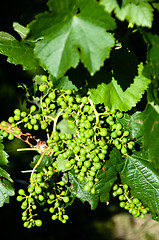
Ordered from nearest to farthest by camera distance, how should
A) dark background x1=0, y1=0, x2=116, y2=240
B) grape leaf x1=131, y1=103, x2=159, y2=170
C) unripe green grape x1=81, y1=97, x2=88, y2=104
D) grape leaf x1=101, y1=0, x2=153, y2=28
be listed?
grape leaf x1=101, y1=0, x2=153, y2=28, grape leaf x1=131, y1=103, x2=159, y2=170, unripe green grape x1=81, y1=97, x2=88, y2=104, dark background x1=0, y1=0, x2=116, y2=240

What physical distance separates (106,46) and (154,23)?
237 millimetres

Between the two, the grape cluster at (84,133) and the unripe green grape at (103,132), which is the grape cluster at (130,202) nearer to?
the grape cluster at (84,133)

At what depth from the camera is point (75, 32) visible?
3.19 feet

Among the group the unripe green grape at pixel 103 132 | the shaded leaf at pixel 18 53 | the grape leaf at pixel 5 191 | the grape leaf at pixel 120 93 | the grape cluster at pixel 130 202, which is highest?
the shaded leaf at pixel 18 53

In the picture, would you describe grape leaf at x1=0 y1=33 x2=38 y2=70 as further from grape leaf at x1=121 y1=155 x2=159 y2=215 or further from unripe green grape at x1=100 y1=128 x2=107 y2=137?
grape leaf at x1=121 y1=155 x2=159 y2=215

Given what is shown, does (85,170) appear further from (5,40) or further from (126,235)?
(126,235)

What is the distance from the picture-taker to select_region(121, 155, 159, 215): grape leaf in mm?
1363

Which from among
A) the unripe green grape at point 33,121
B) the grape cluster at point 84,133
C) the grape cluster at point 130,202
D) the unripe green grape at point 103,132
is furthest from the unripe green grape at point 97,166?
the unripe green grape at point 33,121

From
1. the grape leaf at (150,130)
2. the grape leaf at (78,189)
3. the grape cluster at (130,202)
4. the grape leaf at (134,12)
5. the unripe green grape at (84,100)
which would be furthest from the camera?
the grape leaf at (78,189)

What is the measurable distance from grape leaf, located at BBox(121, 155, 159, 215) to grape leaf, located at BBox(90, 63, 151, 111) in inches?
12.6

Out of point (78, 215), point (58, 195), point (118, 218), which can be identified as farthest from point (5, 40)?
point (118, 218)

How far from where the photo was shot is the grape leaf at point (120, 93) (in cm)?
125

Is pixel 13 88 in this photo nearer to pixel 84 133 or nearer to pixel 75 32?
pixel 84 133

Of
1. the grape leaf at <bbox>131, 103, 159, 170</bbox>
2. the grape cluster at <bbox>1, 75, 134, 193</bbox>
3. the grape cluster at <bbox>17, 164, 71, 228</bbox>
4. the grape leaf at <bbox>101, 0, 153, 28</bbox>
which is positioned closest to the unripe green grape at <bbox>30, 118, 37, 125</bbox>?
the grape cluster at <bbox>1, 75, 134, 193</bbox>
